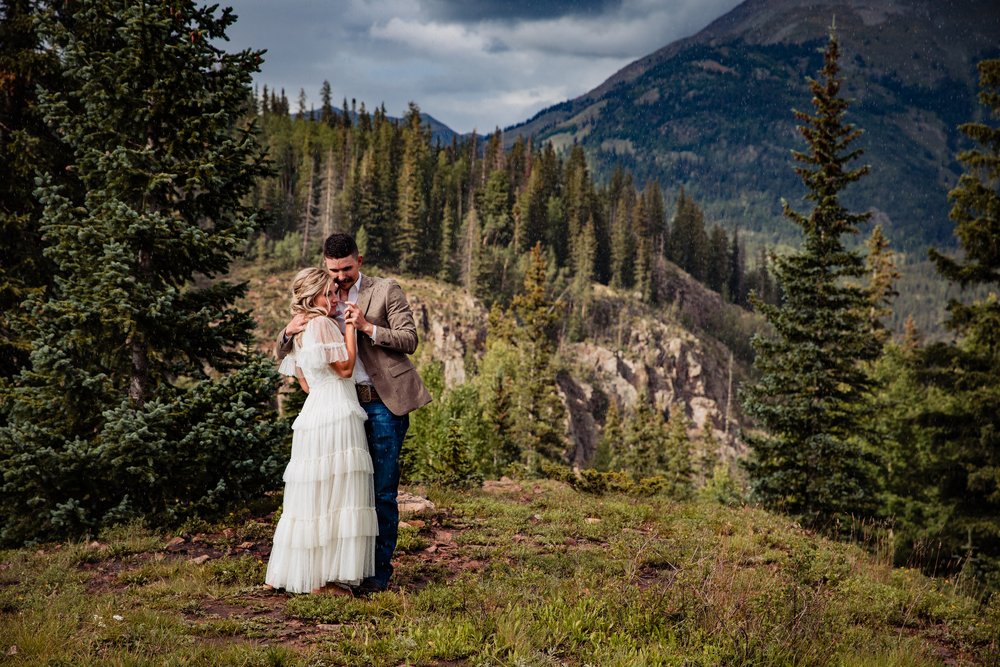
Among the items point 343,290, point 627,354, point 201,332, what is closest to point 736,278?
point 627,354

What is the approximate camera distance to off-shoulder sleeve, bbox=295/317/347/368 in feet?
16.7

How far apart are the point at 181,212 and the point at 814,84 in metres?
17.3

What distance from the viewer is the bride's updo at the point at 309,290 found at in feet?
17.2

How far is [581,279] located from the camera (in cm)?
9656

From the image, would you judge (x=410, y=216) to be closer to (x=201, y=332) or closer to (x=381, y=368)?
(x=201, y=332)

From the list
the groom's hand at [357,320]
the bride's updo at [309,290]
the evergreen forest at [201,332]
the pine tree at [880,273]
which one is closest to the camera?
the groom's hand at [357,320]

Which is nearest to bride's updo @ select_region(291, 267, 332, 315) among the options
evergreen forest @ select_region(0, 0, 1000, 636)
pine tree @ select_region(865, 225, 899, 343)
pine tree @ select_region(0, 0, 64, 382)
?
evergreen forest @ select_region(0, 0, 1000, 636)

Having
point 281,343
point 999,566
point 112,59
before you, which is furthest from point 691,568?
point 999,566

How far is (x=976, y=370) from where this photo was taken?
1399 cm

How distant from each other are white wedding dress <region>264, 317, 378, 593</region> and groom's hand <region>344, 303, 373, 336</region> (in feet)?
0.69

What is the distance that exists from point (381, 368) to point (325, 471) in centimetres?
97

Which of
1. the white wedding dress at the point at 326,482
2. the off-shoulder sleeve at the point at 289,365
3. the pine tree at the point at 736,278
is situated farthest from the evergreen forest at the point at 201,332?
the pine tree at the point at 736,278

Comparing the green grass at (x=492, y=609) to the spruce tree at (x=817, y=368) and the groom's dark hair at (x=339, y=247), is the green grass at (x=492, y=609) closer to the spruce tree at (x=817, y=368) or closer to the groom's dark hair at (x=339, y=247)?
the groom's dark hair at (x=339, y=247)

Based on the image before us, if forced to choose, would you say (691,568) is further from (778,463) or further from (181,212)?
(778,463)
